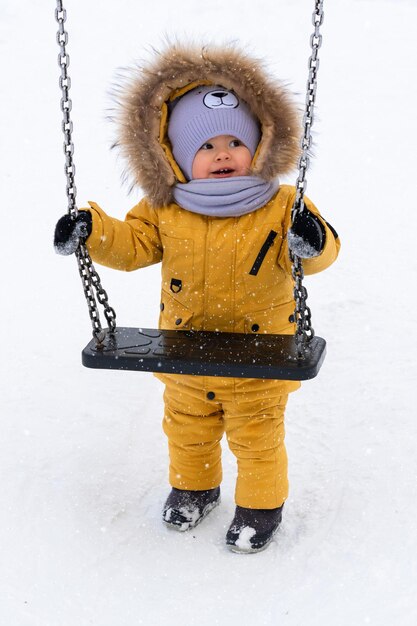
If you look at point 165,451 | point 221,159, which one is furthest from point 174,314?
point 165,451

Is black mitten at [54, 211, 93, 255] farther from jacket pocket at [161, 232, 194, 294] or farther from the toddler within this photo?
jacket pocket at [161, 232, 194, 294]

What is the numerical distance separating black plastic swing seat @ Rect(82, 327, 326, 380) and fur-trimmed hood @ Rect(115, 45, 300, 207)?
1.75ft

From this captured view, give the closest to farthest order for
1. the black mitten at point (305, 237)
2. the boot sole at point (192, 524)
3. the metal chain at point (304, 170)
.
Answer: the metal chain at point (304, 170) < the black mitten at point (305, 237) < the boot sole at point (192, 524)

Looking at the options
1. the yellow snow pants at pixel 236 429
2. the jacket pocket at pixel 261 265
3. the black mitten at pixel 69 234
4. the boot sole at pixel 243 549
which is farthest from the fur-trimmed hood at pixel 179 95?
the boot sole at pixel 243 549

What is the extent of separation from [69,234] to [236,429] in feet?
3.18

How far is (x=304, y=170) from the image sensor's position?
2.56 meters

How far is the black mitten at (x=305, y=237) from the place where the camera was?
2605mm

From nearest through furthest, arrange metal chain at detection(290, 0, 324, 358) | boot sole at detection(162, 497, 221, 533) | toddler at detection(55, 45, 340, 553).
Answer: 1. metal chain at detection(290, 0, 324, 358)
2. toddler at detection(55, 45, 340, 553)
3. boot sole at detection(162, 497, 221, 533)

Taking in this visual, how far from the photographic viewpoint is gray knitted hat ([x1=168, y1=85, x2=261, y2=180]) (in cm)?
294

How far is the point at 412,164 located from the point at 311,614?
20.7 ft

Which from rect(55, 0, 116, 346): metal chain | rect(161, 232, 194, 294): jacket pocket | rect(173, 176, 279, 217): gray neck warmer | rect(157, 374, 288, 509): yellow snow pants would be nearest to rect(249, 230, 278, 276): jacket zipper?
rect(173, 176, 279, 217): gray neck warmer

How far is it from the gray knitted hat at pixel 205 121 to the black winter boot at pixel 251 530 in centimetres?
131

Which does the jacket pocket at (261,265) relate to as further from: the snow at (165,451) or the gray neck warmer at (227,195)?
the snow at (165,451)

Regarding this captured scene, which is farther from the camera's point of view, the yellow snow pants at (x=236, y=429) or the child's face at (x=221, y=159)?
the yellow snow pants at (x=236, y=429)
